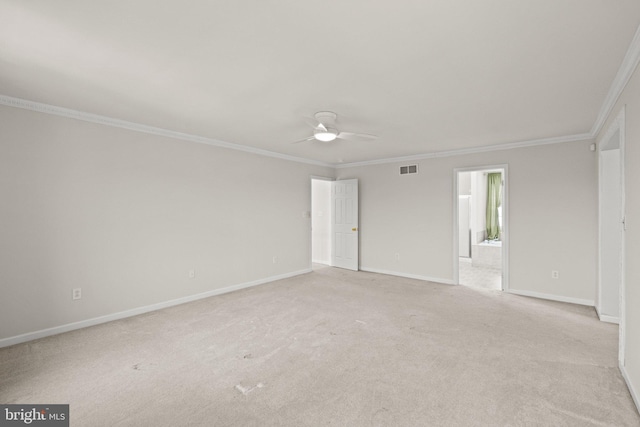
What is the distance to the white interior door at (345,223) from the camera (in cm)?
652

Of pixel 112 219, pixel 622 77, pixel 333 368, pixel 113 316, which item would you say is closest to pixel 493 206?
pixel 622 77

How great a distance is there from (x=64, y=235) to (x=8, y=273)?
21.9 inches

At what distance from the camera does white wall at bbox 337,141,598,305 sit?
4.14 meters

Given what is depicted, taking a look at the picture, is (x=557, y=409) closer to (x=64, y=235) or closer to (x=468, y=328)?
(x=468, y=328)

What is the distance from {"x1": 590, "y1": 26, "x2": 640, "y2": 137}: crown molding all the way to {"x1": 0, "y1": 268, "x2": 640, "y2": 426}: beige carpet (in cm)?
241

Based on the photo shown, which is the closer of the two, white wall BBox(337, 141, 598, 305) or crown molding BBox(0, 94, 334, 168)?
crown molding BBox(0, 94, 334, 168)

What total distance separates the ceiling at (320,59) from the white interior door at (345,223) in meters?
3.15

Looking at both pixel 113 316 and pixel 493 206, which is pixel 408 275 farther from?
pixel 113 316

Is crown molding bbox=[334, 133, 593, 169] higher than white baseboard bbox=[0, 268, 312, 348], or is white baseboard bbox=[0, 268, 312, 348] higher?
crown molding bbox=[334, 133, 593, 169]

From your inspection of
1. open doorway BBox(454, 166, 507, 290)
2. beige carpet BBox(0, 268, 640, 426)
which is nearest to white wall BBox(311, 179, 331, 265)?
open doorway BBox(454, 166, 507, 290)

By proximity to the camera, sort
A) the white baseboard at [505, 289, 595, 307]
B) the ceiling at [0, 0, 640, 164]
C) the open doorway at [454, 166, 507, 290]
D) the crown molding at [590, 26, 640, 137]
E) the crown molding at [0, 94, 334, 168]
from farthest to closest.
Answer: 1. the open doorway at [454, 166, 507, 290]
2. the white baseboard at [505, 289, 595, 307]
3. the crown molding at [0, 94, 334, 168]
4. the crown molding at [590, 26, 640, 137]
5. the ceiling at [0, 0, 640, 164]

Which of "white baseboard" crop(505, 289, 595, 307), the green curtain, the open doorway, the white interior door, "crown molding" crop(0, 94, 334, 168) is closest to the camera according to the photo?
"crown molding" crop(0, 94, 334, 168)

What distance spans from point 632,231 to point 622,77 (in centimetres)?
124

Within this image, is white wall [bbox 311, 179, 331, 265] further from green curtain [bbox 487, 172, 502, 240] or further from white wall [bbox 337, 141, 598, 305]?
green curtain [bbox 487, 172, 502, 240]
